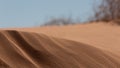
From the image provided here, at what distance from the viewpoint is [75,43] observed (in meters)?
6.14

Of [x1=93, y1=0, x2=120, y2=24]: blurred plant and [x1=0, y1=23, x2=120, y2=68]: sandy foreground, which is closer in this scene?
[x1=0, y1=23, x2=120, y2=68]: sandy foreground

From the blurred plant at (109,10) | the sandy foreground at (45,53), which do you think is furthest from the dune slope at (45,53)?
the blurred plant at (109,10)

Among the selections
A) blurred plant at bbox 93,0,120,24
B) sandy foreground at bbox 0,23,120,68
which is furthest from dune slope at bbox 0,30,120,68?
blurred plant at bbox 93,0,120,24

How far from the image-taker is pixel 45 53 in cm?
541

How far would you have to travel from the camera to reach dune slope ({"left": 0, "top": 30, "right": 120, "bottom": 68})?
5.14 metres

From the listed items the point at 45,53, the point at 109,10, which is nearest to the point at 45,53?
the point at 45,53

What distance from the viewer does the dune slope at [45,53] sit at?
202 inches

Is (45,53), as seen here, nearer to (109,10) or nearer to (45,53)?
(45,53)

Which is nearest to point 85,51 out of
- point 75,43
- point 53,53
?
point 75,43

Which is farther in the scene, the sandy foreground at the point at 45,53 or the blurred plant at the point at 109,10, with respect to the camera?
the blurred plant at the point at 109,10

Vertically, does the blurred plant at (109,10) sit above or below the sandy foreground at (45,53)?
above

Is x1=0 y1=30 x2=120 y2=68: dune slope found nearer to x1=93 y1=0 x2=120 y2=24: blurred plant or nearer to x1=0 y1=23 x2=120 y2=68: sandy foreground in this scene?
x1=0 y1=23 x2=120 y2=68: sandy foreground

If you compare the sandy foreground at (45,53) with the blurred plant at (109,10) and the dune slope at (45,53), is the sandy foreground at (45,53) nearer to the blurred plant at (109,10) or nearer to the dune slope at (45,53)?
the dune slope at (45,53)

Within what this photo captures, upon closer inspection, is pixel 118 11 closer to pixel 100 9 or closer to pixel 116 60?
pixel 100 9
